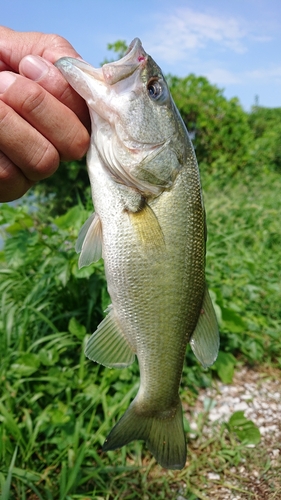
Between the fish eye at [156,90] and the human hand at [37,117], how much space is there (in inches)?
10.3

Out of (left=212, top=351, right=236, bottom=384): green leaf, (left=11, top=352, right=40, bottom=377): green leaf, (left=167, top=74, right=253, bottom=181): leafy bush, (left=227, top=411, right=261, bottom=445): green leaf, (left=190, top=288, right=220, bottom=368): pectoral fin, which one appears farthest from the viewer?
(left=167, top=74, right=253, bottom=181): leafy bush

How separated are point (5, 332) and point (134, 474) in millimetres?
1192

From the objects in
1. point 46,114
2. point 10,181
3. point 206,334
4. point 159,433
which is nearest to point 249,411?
point 159,433

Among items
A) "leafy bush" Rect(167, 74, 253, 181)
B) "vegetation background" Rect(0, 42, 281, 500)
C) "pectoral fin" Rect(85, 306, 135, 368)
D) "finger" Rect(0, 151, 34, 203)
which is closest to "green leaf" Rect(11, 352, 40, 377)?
"vegetation background" Rect(0, 42, 281, 500)

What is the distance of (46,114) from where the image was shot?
1.59 metres

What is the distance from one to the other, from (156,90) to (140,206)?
440mm

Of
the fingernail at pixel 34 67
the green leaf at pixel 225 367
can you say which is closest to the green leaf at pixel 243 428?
the green leaf at pixel 225 367

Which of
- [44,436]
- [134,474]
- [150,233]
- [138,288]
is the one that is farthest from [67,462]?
[150,233]

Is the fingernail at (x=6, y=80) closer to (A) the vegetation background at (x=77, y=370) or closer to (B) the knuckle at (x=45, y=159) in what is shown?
(B) the knuckle at (x=45, y=159)

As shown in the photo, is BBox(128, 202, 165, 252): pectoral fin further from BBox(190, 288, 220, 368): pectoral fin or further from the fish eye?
the fish eye

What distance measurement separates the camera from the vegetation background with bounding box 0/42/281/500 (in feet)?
8.23

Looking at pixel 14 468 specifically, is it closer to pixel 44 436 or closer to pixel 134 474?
pixel 44 436

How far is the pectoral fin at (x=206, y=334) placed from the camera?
5.75 feet

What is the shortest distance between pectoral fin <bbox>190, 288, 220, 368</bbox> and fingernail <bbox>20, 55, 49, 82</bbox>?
1016mm
